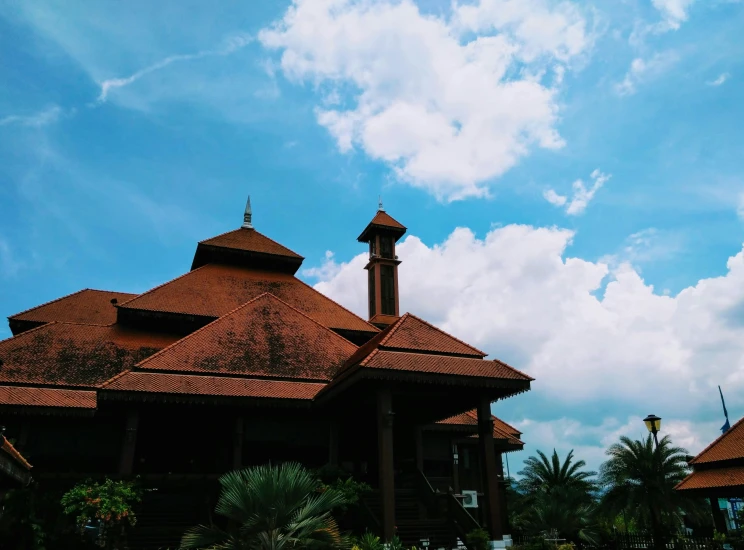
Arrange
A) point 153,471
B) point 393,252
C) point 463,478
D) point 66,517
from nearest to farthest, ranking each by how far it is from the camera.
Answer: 1. point 66,517
2. point 153,471
3. point 463,478
4. point 393,252

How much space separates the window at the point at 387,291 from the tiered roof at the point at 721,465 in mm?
17200

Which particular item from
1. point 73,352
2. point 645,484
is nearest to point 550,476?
point 645,484

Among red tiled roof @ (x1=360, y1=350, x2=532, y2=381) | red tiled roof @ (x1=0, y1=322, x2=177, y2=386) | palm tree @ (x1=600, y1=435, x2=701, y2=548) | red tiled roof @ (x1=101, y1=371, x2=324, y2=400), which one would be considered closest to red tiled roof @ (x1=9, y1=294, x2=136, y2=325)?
red tiled roof @ (x1=0, y1=322, x2=177, y2=386)

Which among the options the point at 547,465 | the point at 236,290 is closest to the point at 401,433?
the point at 236,290

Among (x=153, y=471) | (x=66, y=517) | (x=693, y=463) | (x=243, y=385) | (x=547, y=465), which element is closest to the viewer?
(x=66, y=517)

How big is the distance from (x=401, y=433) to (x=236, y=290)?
1045cm

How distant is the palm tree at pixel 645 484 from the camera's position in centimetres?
2688

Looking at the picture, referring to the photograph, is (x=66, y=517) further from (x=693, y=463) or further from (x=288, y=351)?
(x=693, y=463)

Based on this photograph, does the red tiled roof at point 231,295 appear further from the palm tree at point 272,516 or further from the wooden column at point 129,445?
the palm tree at point 272,516

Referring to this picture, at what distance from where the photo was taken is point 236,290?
27.1m

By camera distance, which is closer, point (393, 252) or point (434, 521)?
point (434, 521)

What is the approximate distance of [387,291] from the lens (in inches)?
1389

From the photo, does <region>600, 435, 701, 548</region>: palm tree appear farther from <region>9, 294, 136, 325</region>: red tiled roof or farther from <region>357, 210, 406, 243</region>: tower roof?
<region>9, 294, 136, 325</region>: red tiled roof

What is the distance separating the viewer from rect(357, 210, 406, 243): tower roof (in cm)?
3622
